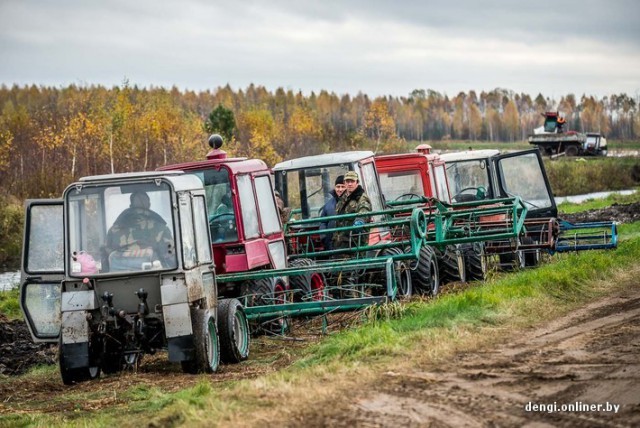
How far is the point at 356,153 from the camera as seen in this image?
16.2 meters

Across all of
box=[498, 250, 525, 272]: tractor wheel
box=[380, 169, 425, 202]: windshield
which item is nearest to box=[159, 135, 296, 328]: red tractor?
box=[380, 169, 425, 202]: windshield

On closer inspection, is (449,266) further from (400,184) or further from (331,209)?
(331,209)

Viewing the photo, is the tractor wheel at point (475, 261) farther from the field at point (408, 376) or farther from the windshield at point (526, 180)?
the field at point (408, 376)

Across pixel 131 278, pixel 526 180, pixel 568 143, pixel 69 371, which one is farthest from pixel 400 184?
pixel 568 143

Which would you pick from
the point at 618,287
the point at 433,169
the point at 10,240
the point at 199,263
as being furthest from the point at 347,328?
the point at 10,240

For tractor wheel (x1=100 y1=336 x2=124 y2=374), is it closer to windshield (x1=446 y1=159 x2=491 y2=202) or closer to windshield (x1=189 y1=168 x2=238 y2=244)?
windshield (x1=189 y1=168 x2=238 y2=244)

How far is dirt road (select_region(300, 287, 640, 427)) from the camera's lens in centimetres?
699

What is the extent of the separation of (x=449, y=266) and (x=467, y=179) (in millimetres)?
3960

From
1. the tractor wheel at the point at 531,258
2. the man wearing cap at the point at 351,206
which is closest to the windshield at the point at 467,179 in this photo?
the tractor wheel at the point at 531,258

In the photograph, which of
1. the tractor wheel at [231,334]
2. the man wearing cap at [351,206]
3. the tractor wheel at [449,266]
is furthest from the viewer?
the tractor wheel at [449,266]

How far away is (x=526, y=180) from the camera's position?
68.6ft

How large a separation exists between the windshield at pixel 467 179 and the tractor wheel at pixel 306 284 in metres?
7.00

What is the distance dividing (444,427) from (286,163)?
9.97 metres

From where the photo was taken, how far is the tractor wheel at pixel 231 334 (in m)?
11.1
